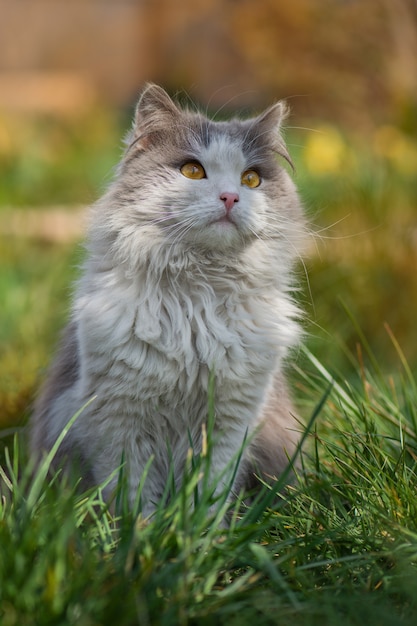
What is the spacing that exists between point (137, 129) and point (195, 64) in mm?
8588

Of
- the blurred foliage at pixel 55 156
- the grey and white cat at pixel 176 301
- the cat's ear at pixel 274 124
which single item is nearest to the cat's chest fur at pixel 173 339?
the grey and white cat at pixel 176 301

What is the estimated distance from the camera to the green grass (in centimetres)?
162

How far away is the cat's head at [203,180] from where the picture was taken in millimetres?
2346

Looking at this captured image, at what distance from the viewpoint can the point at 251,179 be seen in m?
2.54

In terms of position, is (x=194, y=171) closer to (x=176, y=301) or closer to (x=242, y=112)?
(x=176, y=301)

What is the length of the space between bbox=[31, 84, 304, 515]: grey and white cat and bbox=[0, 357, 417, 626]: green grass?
0.32 meters

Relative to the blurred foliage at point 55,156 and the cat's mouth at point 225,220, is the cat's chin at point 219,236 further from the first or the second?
the blurred foliage at point 55,156

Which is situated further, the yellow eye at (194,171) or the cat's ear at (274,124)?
the cat's ear at (274,124)

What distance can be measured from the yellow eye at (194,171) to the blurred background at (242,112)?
43 cm

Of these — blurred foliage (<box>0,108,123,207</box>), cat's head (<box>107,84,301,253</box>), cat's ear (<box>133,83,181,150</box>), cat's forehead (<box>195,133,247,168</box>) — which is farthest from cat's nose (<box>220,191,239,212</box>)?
blurred foliage (<box>0,108,123,207</box>)

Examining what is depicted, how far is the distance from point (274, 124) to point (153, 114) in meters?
0.42

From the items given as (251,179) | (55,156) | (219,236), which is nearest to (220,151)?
(251,179)

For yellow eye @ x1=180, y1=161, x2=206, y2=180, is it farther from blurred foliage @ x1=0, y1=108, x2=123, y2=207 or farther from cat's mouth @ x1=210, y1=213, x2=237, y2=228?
blurred foliage @ x1=0, y1=108, x2=123, y2=207

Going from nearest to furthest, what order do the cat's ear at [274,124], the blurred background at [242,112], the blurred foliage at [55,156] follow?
the cat's ear at [274,124], the blurred background at [242,112], the blurred foliage at [55,156]
